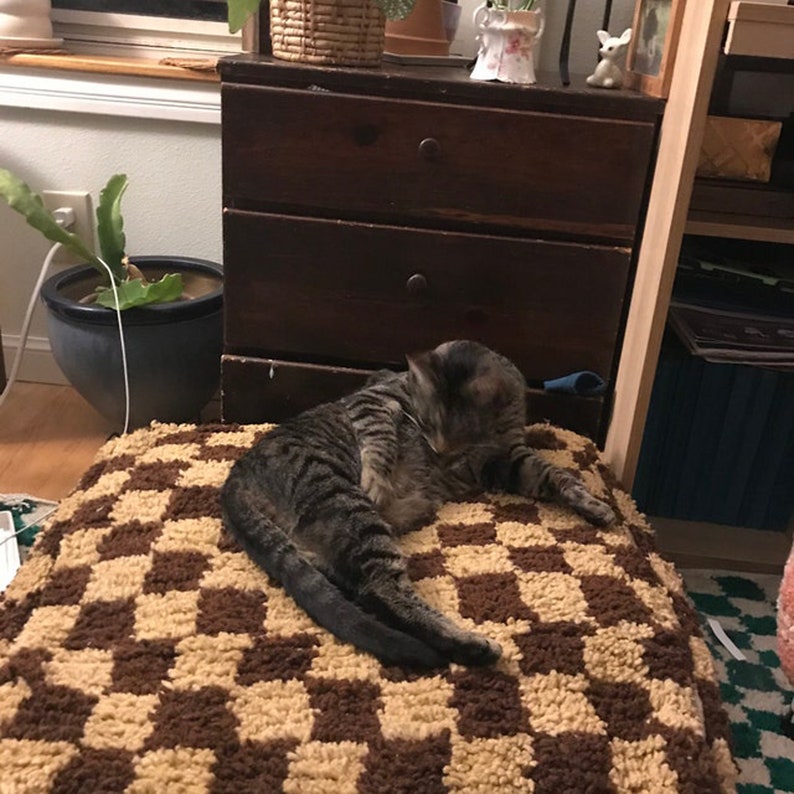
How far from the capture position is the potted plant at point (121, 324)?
154 centimetres

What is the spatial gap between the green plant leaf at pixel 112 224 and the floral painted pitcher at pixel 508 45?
702mm

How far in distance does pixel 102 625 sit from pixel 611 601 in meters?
0.62

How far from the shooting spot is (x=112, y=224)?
1.60m

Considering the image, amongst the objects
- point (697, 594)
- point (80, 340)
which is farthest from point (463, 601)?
point (80, 340)

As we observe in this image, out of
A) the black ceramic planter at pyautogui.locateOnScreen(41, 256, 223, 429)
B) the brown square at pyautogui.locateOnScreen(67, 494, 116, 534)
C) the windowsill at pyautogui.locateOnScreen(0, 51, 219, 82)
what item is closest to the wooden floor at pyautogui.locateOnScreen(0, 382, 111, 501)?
the black ceramic planter at pyautogui.locateOnScreen(41, 256, 223, 429)

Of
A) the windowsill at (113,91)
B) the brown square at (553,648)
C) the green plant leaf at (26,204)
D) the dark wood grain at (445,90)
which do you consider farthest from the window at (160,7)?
the brown square at (553,648)

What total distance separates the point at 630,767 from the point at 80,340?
119 cm

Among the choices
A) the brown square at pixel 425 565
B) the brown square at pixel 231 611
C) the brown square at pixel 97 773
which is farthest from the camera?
the brown square at pixel 425 565

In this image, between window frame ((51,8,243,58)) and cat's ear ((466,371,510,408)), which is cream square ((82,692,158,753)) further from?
window frame ((51,8,243,58))

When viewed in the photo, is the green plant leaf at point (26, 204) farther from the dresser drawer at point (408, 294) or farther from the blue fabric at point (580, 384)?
the blue fabric at point (580, 384)

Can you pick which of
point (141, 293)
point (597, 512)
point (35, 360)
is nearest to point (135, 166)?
point (141, 293)

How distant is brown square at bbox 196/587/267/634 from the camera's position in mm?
1018

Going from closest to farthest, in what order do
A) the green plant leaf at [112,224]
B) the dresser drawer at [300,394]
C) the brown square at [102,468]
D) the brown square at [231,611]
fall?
the brown square at [231,611] → the brown square at [102,468] → the dresser drawer at [300,394] → the green plant leaf at [112,224]

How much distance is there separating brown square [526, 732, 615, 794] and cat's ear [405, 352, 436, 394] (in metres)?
0.55
